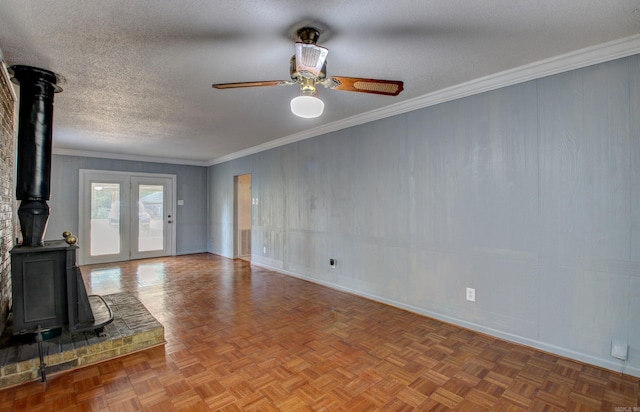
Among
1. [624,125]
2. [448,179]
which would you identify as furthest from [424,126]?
[624,125]

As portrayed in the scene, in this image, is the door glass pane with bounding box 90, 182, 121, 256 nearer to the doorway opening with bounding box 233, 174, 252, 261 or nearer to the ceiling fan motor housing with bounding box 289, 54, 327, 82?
the doorway opening with bounding box 233, 174, 252, 261

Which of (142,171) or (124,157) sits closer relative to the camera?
(124,157)

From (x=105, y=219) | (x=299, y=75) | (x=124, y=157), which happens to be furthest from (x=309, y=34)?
(x=105, y=219)

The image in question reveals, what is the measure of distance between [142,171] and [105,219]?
1331 mm

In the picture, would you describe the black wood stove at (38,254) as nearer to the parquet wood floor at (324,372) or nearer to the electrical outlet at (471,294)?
the parquet wood floor at (324,372)

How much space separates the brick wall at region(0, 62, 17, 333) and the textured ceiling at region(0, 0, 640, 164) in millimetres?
440

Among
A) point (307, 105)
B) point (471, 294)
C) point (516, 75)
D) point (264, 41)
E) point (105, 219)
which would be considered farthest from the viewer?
point (105, 219)

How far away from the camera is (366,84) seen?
2.10 meters

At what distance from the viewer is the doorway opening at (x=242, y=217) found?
7.15 meters

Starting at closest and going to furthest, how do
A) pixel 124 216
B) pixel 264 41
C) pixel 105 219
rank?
pixel 264 41 → pixel 105 219 → pixel 124 216

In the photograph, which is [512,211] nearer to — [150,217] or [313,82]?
[313,82]

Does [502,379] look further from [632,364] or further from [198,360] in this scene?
[198,360]

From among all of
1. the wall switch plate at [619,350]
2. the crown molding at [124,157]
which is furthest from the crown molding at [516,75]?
the crown molding at [124,157]

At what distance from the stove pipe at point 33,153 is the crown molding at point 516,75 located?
10.6 ft
